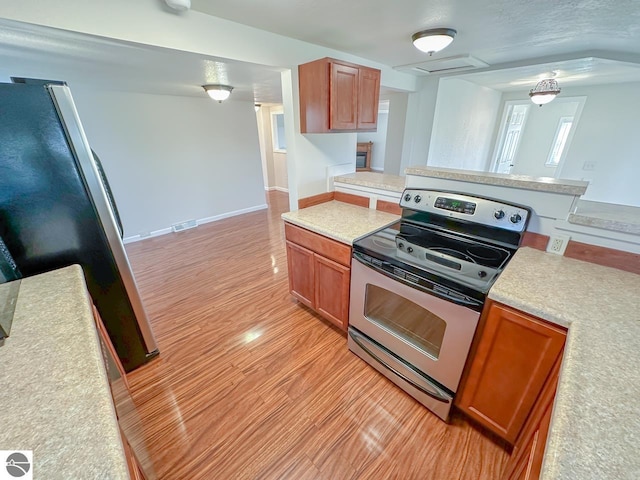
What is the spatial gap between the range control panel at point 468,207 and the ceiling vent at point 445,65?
188 centimetres

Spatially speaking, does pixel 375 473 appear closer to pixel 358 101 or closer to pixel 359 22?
pixel 358 101

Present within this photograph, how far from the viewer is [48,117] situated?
4.02 feet

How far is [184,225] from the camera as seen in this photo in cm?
447

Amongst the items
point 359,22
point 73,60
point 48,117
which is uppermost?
point 359,22

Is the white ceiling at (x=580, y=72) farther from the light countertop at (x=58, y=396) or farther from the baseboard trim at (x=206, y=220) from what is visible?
the light countertop at (x=58, y=396)

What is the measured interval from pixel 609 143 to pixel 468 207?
4611 millimetres

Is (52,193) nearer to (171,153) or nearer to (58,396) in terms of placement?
(58,396)

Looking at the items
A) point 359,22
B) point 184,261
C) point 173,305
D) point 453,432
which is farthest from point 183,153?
point 453,432

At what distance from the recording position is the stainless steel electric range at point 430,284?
4.15 ft

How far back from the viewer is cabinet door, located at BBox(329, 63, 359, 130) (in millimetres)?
1911

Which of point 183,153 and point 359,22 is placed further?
point 183,153

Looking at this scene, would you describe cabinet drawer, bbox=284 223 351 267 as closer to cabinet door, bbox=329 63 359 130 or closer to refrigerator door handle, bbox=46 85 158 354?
cabinet door, bbox=329 63 359 130

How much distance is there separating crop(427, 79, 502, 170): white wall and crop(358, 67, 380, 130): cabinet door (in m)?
1.74

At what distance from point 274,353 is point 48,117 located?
1.90 meters
